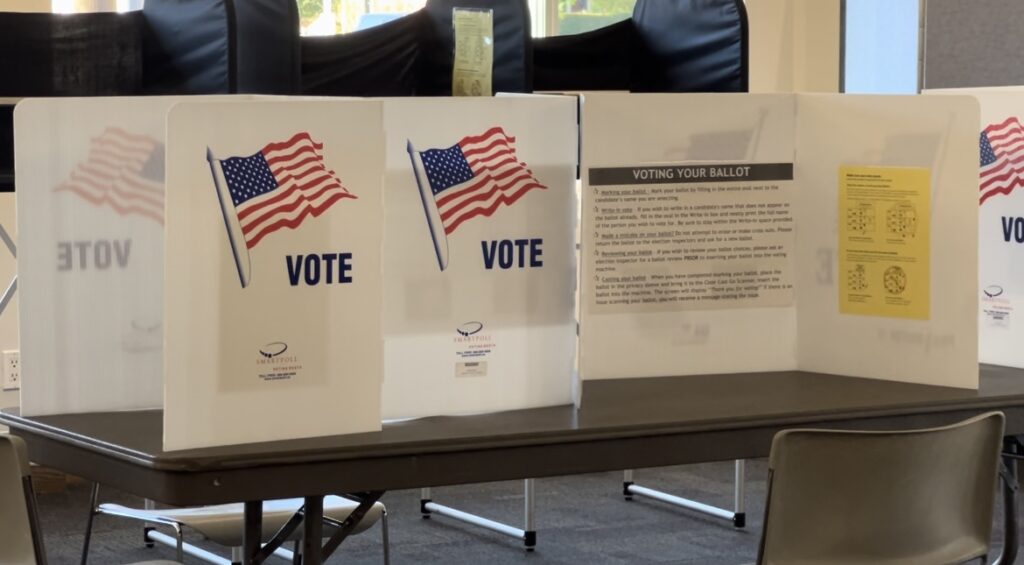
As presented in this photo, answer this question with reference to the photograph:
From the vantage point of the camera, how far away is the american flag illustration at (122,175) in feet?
6.48

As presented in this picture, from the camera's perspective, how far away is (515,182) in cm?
203

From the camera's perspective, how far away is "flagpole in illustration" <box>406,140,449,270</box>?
1.99 metres

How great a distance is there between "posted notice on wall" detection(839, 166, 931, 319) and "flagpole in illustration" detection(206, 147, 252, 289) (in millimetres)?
1068

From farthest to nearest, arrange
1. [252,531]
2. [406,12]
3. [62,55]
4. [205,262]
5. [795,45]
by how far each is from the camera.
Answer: [795,45]
[406,12]
[62,55]
[252,531]
[205,262]

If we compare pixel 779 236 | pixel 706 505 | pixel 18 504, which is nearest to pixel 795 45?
pixel 706 505

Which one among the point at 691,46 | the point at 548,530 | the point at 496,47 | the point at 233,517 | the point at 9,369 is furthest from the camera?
the point at 9,369

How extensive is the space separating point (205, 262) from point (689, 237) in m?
0.88

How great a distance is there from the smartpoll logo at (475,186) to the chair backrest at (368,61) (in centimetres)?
161

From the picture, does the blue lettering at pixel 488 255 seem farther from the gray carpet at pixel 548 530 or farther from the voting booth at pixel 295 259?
the gray carpet at pixel 548 530

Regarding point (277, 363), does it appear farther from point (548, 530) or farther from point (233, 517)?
point (548, 530)

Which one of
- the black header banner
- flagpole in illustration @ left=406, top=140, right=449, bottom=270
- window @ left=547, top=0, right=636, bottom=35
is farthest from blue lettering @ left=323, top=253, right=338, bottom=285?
window @ left=547, top=0, right=636, bottom=35

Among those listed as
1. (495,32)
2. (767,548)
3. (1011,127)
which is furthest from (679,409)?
(495,32)

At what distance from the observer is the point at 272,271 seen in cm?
179

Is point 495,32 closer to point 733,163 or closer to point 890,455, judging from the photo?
point 733,163
